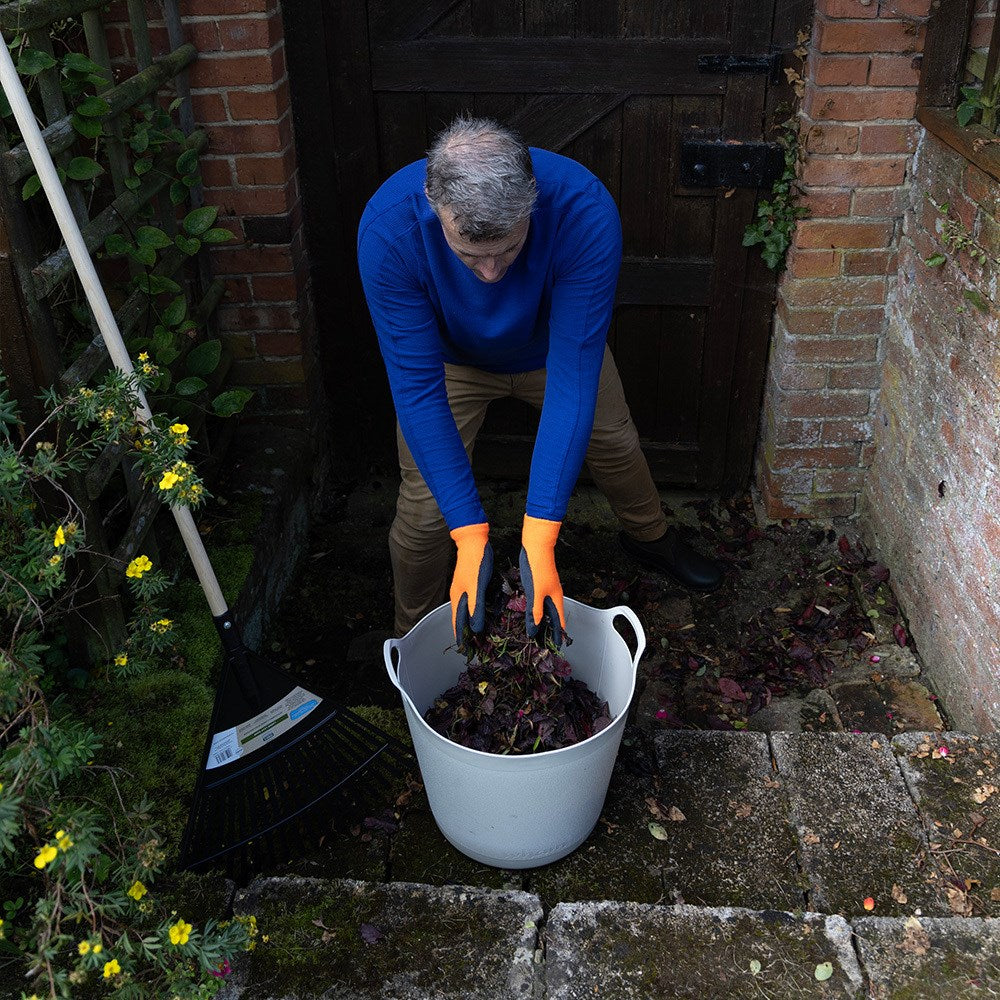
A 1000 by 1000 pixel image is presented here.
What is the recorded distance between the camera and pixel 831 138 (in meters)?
3.00

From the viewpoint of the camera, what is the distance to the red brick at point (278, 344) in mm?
3492

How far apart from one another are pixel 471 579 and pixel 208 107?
1.82m

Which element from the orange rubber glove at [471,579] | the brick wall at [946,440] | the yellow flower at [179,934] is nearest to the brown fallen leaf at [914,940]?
the brick wall at [946,440]

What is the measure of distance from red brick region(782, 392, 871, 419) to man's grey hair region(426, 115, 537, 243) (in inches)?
68.1

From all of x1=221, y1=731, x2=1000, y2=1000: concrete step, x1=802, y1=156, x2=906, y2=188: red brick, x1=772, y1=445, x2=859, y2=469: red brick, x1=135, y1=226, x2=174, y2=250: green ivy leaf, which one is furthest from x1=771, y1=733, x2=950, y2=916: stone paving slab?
x1=135, y1=226, x2=174, y2=250: green ivy leaf

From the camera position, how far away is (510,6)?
3088 millimetres

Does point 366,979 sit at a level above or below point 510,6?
below

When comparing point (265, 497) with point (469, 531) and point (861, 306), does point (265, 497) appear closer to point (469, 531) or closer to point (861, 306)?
point (469, 531)

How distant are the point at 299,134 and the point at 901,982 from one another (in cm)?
290

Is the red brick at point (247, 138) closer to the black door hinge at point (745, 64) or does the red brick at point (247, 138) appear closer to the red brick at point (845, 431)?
the black door hinge at point (745, 64)

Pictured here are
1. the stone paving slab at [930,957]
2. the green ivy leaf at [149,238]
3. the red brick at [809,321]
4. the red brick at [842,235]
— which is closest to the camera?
the stone paving slab at [930,957]

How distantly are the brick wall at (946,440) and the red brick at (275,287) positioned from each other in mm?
1931

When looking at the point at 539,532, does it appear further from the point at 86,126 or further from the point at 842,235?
the point at 842,235

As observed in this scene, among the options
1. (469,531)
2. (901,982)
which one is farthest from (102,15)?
(901,982)
